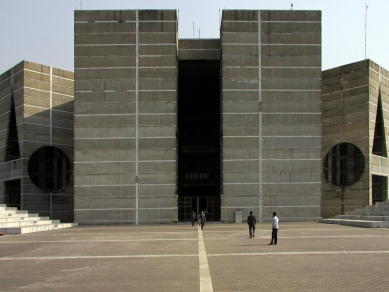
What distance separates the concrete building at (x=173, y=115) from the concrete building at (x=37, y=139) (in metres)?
11.1

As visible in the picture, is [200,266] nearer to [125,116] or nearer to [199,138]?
[125,116]

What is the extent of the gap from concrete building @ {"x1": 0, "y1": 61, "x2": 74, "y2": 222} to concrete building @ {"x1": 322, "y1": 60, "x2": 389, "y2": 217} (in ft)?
101

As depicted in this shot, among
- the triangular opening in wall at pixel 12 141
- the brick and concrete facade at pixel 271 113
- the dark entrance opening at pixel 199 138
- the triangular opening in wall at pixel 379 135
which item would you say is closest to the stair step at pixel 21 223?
the triangular opening in wall at pixel 12 141

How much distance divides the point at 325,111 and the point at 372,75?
6883 millimetres

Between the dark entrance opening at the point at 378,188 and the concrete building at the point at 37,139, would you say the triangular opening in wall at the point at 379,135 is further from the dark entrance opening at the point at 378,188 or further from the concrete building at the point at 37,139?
the concrete building at the point at 37,139

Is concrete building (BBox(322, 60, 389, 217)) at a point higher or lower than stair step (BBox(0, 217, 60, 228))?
higher

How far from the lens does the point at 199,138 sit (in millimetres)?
60844

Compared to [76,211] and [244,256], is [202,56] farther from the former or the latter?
[244,256]

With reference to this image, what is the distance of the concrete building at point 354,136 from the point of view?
5334cm

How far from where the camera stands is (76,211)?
4628cm

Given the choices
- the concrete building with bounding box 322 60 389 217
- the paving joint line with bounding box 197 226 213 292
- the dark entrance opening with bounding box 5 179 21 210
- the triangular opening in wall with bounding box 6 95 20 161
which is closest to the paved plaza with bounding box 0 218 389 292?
the paving joint line with bounding box 197 226 213 292

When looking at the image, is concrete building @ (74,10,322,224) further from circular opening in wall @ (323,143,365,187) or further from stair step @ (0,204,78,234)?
circular opening in wall @ (323,143,365,187)

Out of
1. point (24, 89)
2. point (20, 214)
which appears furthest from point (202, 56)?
point (20, 214)

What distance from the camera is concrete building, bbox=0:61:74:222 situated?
180ft
